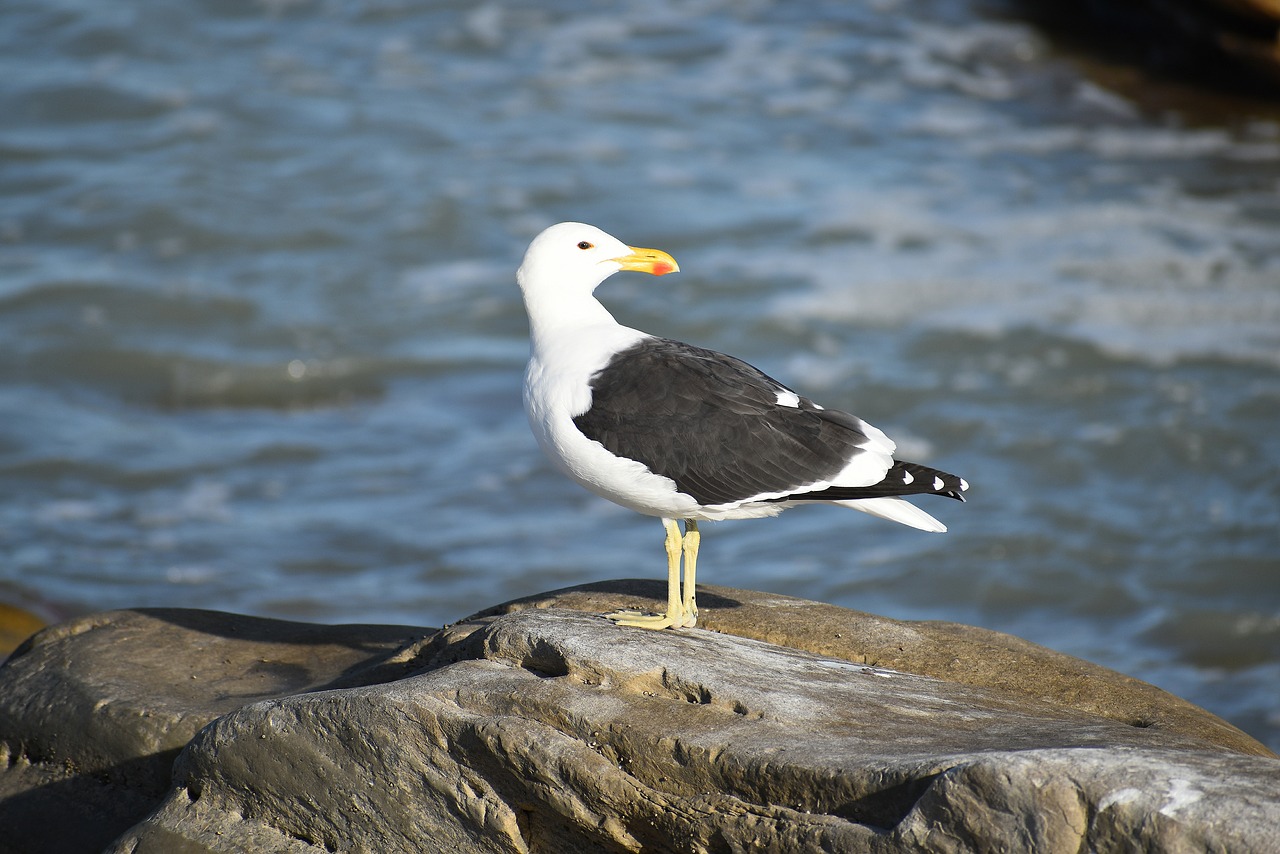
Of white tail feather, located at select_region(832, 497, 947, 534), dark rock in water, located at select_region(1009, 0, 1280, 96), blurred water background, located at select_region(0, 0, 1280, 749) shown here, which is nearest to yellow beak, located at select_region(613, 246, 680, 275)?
white tail feather, located at select_region(832, 497, 947, 534)

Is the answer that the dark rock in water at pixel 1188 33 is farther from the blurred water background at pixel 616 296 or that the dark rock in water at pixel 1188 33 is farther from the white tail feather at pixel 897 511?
the white tail feather at pixel 897 511

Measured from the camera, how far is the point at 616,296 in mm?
13414

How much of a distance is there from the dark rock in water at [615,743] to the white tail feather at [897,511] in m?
0.52

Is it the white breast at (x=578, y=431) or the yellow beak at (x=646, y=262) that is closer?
the white breast at (x=578, y=431)

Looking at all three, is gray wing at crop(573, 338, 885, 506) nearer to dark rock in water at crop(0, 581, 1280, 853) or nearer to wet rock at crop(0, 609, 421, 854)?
dark rock in water at crop(0, 581, 1280, 853)

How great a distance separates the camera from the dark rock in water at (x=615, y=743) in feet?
10.9

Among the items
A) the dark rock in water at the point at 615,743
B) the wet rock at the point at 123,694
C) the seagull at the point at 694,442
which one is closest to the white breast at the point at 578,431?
the seagull at the point at 694,442

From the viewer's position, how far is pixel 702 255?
13.9 meters

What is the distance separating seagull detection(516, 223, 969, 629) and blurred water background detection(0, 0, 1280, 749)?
3.80 meters

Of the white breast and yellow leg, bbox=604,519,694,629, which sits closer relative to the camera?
the white breast

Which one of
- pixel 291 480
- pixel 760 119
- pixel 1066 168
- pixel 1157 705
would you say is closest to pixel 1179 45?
pixel 1066 168

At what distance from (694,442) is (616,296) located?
8.90 m

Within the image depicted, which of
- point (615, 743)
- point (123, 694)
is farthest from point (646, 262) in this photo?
point (123, 694)

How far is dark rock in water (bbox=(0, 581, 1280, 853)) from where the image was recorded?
3.32 metres
